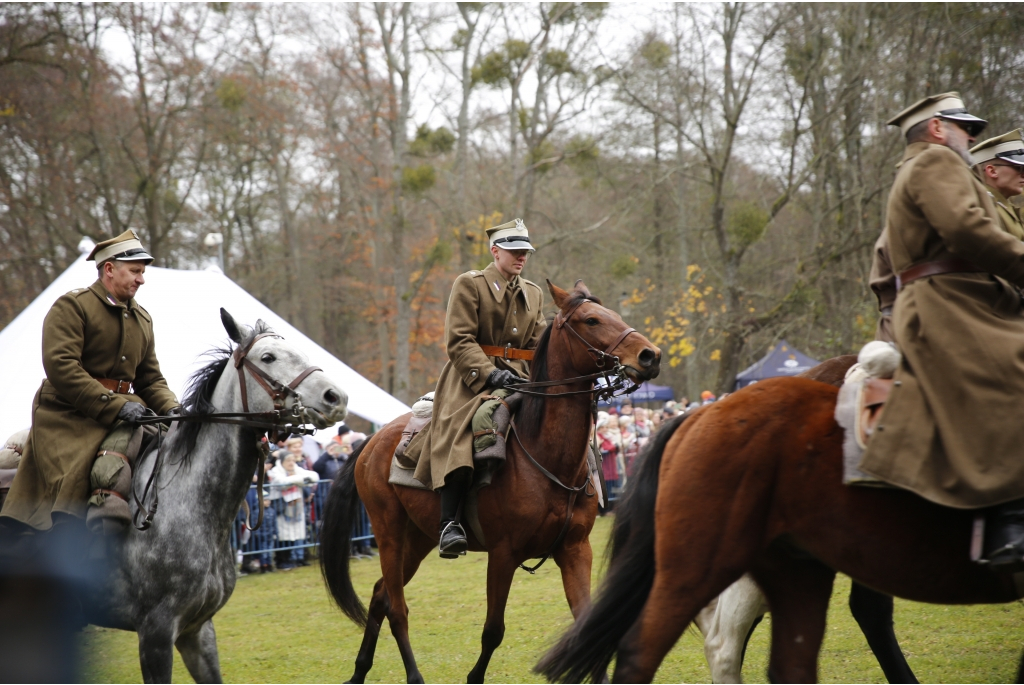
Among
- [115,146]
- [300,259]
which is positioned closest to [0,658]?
[115,146]

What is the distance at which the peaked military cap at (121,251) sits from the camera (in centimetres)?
555

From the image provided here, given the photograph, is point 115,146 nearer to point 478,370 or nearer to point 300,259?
point 300,259

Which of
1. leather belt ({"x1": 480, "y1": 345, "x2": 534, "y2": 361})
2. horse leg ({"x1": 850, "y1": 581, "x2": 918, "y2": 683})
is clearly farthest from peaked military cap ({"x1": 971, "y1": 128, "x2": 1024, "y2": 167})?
leather belt ({"x1": 480, "y1": 345, "x2": 534, "y2": 361})

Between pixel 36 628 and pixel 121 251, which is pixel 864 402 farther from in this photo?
pixel 121 251

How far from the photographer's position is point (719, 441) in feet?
12.4

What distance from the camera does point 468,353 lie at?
634cm

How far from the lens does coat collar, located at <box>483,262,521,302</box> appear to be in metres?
6.54

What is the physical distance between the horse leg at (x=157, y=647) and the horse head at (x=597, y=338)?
9.34ft

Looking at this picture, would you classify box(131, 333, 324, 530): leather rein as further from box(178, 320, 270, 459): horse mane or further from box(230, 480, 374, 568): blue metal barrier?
box(230, 480, 374, 568): blue metal barrier

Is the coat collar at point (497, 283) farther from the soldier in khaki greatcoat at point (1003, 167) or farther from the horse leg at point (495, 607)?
the soldier in khaki greatcoat at point (1003, 167)

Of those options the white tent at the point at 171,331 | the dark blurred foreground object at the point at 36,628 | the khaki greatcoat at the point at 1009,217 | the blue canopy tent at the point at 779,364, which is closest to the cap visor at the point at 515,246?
the khaki greatcoat at the point at 1009,217

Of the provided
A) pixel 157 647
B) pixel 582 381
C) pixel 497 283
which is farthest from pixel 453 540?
pixel 157 647

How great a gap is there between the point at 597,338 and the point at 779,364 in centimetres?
2020

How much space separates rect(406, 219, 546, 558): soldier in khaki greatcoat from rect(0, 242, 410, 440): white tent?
489cm
